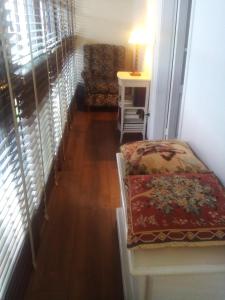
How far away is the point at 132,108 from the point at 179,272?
8.56 ft

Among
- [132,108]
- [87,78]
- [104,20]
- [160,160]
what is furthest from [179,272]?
[104,20]

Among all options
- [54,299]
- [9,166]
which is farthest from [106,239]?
[9,166]

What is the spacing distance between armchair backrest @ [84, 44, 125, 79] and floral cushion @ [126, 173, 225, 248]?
149 inches

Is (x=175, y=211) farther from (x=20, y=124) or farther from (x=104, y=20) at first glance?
(x=104, y=20)

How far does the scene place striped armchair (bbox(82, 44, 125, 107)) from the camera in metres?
4.54

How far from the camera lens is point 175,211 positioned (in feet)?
3.55

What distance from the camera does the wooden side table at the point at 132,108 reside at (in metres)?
3.24

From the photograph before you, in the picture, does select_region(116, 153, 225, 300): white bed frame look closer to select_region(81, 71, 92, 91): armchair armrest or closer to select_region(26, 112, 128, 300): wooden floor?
select_region(26, 112, 128, 300): wooden floor

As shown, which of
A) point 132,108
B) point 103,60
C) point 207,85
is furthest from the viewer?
point 103,60

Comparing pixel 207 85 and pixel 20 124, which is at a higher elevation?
pixel 207 85

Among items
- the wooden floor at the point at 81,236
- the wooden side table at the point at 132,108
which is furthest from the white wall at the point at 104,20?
the wooden floor at the point at 81,236

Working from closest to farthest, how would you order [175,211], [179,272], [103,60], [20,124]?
[179,272] → [175,211] → [20,124] → [103,60]

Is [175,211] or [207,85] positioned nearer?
[175,211]

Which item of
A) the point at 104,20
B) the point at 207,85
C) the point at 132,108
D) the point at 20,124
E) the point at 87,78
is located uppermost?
the point at 104,20
